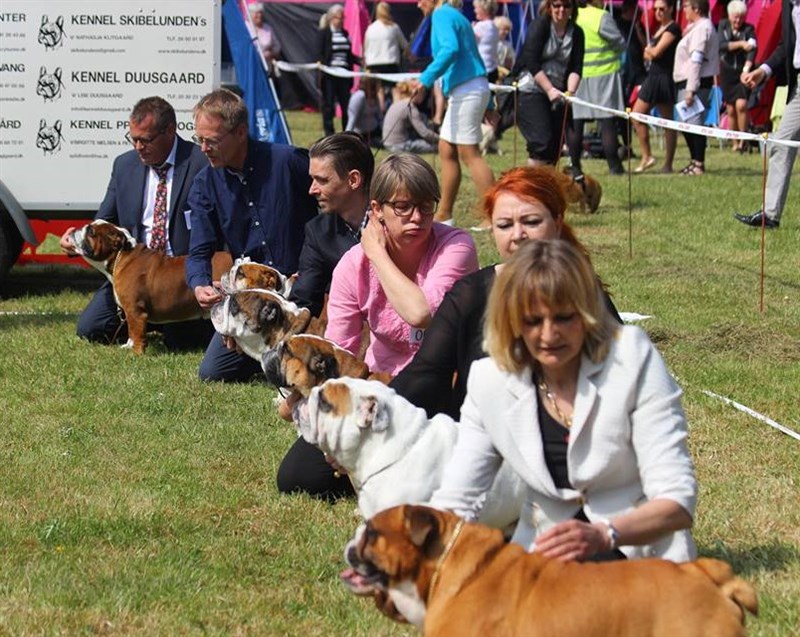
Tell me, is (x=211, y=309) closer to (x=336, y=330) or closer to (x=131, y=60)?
(x=336, y=330)

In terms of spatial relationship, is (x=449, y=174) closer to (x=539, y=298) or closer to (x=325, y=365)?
(x=325, y=365)

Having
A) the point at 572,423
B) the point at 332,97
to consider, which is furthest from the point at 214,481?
the point at 332,97

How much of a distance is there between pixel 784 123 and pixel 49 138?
639 centimetres

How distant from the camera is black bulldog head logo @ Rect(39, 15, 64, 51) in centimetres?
1083

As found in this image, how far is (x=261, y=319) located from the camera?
6.80m

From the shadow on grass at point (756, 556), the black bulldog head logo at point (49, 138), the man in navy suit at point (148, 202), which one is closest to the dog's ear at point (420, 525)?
the shadow on grass at point (756, 556)

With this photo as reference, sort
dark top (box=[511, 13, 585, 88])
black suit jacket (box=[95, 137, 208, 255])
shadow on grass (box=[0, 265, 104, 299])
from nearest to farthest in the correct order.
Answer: black suit jacket (box=[95, 137, 208, 255]) < shadow on grass (box=[0, 265, 104, 299]) < dark top (box=[511, 13, 585, 88])

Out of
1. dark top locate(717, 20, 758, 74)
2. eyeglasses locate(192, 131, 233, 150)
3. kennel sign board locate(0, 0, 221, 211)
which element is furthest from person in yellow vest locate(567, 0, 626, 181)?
eyeglasses locate(192, 131, 233, 150)

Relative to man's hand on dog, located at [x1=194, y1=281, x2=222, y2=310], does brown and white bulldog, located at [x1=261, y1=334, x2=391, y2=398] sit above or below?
above

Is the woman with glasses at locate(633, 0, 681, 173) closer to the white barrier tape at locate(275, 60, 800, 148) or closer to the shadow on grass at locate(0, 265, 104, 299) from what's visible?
the white barrier tape at locate(275, 60, 800, 148)

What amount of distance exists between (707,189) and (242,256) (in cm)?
941

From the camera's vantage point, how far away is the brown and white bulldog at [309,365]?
5.44 meters

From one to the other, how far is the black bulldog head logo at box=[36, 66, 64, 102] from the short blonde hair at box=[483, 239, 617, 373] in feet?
26.4

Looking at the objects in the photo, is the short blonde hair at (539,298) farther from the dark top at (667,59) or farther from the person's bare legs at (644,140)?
the dark top at (667,59)
